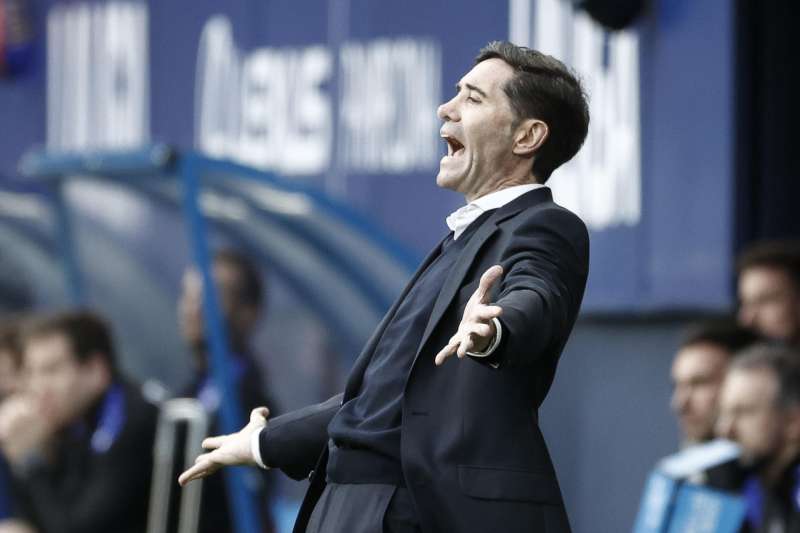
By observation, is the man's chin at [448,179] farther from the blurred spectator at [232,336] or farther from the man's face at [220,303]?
the man's face at [220,303]

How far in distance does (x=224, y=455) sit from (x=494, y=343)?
30.1 inches

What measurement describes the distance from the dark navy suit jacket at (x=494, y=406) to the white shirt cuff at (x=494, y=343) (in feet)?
0.38

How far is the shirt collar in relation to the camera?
355 centimetres

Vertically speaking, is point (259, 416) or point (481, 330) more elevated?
point (481, 330)

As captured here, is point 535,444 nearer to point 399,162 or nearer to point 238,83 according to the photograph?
point 399,162

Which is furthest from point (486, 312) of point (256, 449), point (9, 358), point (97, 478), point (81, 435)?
point (9, 358)

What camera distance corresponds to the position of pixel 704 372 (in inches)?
255

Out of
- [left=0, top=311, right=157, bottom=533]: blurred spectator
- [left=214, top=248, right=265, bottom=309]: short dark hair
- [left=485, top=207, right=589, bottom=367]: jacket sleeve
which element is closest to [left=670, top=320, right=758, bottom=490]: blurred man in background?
[left=0, top=311, right=157, bottom=533]: blurred spectator

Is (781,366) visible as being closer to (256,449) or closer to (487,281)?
(256,449)

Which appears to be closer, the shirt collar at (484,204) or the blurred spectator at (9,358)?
the shirt collar at (484,204)

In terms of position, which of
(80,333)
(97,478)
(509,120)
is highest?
(509,120)

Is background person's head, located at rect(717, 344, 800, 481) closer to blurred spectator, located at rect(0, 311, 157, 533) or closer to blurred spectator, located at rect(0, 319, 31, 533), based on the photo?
blurred spectator, located at rect(0, 311, 157, 533)

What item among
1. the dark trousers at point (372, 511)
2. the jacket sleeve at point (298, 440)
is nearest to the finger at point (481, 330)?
the dark trousers at point (372, 511)

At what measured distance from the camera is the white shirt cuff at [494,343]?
10.1 feet
